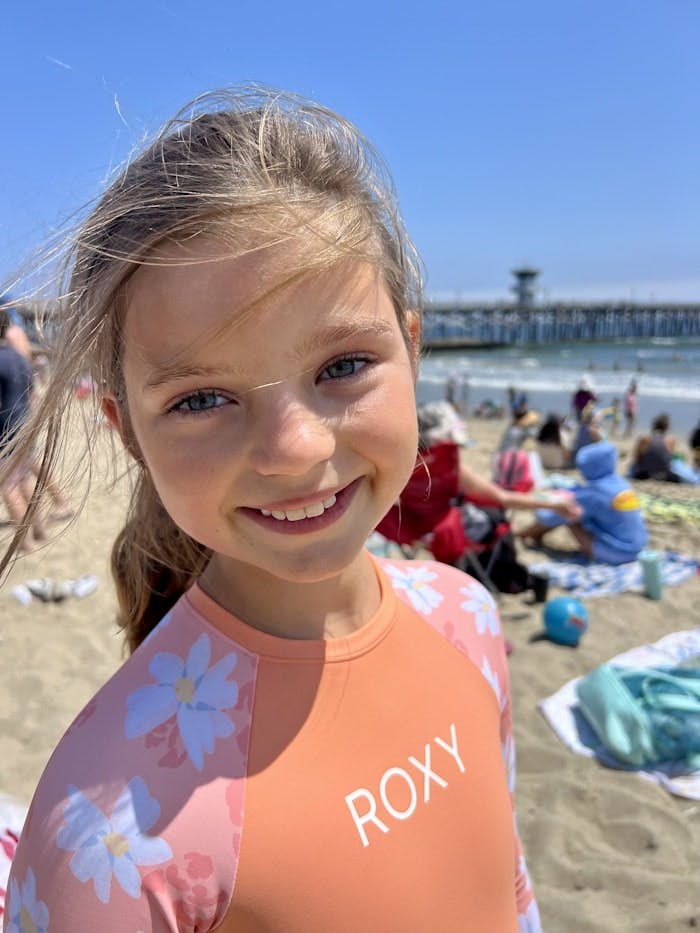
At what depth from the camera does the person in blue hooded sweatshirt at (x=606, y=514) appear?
5.78 metres

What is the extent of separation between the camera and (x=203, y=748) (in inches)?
35.6

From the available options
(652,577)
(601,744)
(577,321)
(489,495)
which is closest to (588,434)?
(652,577)

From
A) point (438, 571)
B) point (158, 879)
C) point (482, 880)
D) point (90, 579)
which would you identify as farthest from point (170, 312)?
point (90, 579)

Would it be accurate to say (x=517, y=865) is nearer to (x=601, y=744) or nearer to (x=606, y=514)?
(x=601, y=744)

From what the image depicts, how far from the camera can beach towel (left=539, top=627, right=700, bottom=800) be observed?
→ 9.45ft

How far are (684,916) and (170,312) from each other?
2457 mm

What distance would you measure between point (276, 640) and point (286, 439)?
1.10 feet

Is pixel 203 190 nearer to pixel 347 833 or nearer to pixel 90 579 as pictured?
pixel 347 833

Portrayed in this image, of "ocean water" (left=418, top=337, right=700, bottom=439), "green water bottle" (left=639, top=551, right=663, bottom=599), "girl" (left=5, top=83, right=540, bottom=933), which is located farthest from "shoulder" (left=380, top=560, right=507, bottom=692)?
"ocean water" (left=418, top=337, right=700, bottom=439)

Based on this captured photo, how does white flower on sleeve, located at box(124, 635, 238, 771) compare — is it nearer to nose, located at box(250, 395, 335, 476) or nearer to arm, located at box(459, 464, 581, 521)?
nose, located at box(250, 395, 335, 476)

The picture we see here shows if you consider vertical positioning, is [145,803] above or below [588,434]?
above

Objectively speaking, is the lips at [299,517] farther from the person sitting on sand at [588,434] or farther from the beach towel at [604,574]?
the person sitting on sand at [588,434]

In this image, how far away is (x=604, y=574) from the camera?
5434 millimetres

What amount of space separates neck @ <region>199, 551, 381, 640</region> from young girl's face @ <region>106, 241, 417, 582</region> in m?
0.14
